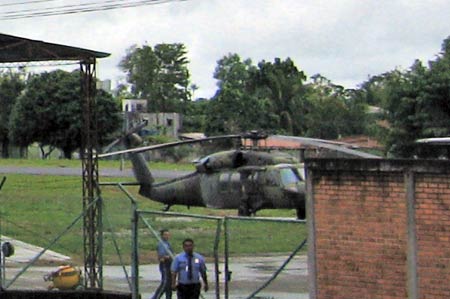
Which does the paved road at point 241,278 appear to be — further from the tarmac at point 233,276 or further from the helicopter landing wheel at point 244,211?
the helicopter landing wheel at point 244,211

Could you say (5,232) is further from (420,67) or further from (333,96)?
(333,96)

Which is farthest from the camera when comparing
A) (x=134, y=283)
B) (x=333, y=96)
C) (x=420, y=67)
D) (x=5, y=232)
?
(x=333, y=96)

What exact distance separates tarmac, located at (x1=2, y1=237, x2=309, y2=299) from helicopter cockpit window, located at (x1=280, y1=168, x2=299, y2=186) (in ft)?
13.7

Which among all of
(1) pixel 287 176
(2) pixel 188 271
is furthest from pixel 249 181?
(2) pixel 188 271

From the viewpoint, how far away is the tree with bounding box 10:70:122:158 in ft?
311

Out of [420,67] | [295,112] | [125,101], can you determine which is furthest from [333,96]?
[420,67]

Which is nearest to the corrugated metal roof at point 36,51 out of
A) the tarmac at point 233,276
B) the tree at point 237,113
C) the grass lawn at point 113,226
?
the grass lawn at point 113,226

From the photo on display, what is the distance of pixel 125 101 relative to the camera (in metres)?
124

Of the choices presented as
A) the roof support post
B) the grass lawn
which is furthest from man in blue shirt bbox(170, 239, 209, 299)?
the roof support post

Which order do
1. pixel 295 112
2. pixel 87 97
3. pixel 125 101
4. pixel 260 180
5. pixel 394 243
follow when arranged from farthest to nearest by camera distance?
pixel 125 101 → pixel 295 112 → pixel 260 180 → pixel 87 97 → pixel 394 243

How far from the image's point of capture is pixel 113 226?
117 feet

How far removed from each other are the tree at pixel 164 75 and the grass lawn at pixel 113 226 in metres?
73.8

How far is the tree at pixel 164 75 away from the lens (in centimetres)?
13250

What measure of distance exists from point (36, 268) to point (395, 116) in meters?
28.4
